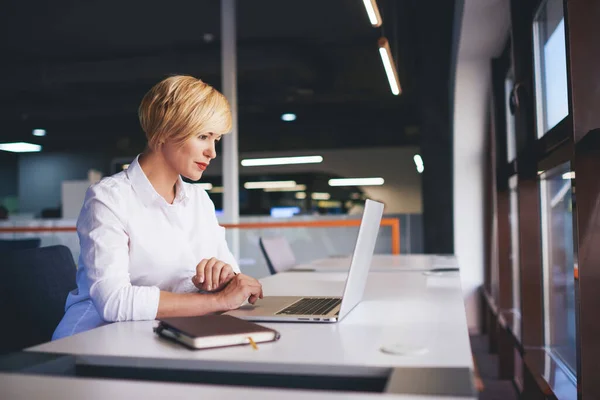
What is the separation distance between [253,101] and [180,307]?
7406 mm

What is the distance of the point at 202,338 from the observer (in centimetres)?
108

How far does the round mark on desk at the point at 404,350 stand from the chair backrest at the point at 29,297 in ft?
3.79

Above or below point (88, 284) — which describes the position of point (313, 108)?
above

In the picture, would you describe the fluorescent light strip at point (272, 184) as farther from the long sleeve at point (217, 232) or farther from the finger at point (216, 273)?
the finger at point (216, 273)

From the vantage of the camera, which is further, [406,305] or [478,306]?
[478,306]

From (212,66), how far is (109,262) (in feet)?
20.3

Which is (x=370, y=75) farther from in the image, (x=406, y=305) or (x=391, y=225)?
(x=406, y=305)

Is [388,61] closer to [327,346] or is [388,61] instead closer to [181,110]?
[181,110]

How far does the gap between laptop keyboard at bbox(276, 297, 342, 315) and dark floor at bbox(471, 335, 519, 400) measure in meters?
1.55

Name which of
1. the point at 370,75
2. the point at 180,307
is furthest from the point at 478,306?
the point at 180,307

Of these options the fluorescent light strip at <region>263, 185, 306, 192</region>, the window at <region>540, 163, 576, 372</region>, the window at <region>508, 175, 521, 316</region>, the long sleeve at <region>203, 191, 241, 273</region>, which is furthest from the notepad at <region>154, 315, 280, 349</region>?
the fluorescent light strip at <region>263, 185, 306, 192</region>

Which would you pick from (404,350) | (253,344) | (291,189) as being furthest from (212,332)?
(291,189)

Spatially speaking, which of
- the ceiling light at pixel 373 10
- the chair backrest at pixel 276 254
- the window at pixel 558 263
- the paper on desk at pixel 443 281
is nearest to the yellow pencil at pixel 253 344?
the paper on desk at pixel 443 281

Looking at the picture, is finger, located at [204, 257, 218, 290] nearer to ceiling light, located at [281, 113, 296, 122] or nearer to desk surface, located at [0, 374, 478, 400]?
desk surface, located at [0, 374, 478, 400]
